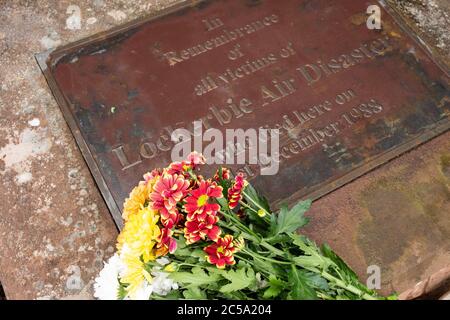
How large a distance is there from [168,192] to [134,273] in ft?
0.85

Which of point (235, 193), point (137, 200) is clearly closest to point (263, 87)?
point (235, 193)

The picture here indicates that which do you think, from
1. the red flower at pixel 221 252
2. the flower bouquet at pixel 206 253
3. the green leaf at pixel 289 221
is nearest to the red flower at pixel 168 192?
the flower bouquet at pixel 206 253

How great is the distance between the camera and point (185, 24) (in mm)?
2520

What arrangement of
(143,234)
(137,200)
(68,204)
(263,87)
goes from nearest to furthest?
1. (143,234)
2. (137,200)
3. (68,204)
4. (263,87)

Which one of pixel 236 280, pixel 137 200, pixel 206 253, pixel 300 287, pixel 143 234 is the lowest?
pixel 300 287

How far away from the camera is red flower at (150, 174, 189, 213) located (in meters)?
1.49

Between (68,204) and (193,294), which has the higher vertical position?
(68,204)

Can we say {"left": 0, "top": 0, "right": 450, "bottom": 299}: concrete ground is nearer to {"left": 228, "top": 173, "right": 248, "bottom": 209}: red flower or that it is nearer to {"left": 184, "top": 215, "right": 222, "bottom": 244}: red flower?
{"left": 228, "top": 173, "right": 248, "bottom": 209}: red flower

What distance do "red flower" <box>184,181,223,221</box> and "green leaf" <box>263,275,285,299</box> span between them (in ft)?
0.95

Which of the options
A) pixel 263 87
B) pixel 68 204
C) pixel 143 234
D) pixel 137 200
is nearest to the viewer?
pixel 143 234

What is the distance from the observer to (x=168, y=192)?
1.51 metres

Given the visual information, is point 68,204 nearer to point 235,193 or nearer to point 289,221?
point 235,193

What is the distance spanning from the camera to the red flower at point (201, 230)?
1474 millimetres
